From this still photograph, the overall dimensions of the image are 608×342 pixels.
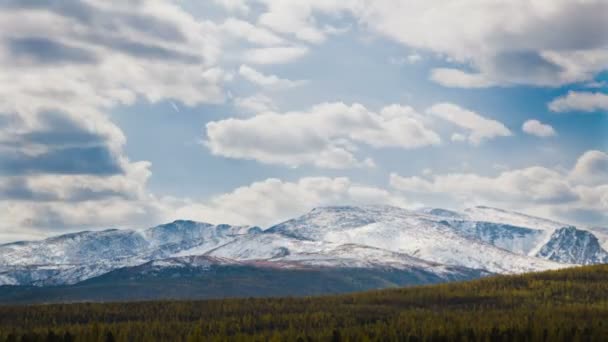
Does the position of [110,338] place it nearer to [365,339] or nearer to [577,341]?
[365,339]

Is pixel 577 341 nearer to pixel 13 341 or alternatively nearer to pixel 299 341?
pixel 299 341

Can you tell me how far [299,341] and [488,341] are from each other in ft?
153

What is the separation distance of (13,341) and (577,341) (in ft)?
456

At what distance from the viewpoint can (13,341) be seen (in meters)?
200

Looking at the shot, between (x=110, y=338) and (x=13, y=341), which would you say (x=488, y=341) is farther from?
(x=13, y=341)

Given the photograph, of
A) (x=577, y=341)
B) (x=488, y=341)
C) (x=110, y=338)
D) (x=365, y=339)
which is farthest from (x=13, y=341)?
(x=577, y=341)

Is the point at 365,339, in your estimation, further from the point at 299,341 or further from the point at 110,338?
the point at 110,338

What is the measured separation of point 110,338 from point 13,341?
28.4 meters

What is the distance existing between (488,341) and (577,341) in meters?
22.0

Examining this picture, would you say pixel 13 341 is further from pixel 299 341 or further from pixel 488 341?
pixel 488 341

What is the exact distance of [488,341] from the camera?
199500 millimetres

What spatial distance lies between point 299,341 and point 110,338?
4495 centimetres

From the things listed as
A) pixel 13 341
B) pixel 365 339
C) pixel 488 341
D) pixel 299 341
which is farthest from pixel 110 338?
pixel 488 341

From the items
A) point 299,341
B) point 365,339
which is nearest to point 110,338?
point 299,341
